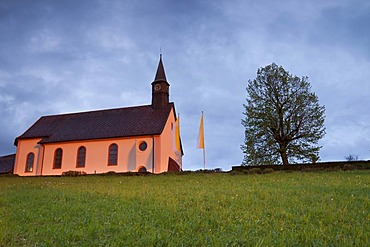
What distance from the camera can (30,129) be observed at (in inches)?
1543

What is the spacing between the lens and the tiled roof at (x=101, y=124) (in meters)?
33.4

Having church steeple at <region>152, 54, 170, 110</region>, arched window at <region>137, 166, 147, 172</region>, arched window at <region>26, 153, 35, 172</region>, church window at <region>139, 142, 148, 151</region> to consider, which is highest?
church steeple at <region>152, 54, 170, 110</region>

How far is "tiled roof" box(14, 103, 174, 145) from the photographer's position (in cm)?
3341

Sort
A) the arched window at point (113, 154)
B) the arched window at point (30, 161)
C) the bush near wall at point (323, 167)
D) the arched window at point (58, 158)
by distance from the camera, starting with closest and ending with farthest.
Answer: the bush near wall at point (323, 167), the arched window at point (113, 154), the arched window at point (58, 158), the arched window at point (30, 161)

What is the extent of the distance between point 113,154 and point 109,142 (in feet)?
4.49

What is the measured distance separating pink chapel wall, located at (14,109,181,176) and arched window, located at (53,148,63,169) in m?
0.33

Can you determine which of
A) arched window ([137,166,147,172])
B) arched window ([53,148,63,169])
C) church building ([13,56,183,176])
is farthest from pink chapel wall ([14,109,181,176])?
arched window ([53,148,63,169])

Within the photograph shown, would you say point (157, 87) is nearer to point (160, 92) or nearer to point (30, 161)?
point (160, 92)

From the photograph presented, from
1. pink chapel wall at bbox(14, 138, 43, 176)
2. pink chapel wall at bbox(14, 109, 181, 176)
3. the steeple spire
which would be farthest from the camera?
the steeple spire

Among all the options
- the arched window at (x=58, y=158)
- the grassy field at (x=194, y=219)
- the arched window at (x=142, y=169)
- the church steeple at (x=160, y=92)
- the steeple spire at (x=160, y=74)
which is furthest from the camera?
the steeple spire at (x=160, y=74)

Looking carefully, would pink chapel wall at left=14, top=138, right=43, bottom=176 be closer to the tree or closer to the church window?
the church window

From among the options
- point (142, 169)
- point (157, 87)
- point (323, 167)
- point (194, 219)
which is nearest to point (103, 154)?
point (142, 169)

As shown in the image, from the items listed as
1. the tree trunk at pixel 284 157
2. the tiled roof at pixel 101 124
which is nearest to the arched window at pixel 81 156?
the tiled roof at pixel 101 124

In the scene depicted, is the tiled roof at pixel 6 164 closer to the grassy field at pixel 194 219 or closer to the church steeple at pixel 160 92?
the church steeple at pixel 160 92
